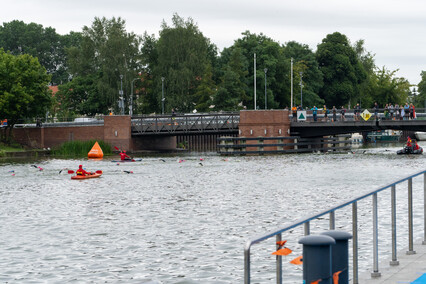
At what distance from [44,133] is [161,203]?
56.5m

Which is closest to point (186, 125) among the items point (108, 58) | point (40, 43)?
point (108, 58)

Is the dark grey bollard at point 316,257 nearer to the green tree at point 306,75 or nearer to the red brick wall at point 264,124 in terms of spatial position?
the red brick wall at point 264,124

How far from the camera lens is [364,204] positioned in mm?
11125

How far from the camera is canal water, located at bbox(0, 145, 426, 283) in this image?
16125mm

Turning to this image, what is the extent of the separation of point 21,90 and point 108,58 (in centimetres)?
2337

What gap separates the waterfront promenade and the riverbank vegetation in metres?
74.4

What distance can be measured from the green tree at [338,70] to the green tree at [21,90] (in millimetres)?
52154

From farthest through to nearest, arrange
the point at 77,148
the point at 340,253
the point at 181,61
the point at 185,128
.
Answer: the point at 181,61, the point at 77,148, the point at 185,128, the point at 340,253

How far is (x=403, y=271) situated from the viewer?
10.8 meters

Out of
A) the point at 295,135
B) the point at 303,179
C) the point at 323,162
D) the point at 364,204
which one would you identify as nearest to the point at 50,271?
the point at 364,204

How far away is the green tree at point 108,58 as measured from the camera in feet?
334

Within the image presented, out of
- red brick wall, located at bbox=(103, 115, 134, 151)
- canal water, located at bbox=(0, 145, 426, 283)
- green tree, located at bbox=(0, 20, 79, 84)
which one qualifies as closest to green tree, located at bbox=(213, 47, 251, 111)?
red brick wall, located at bbox=(103, 115, 134, 151)

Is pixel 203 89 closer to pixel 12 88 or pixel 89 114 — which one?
pixel 89 114

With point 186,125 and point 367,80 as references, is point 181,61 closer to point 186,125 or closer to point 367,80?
point 186,125
